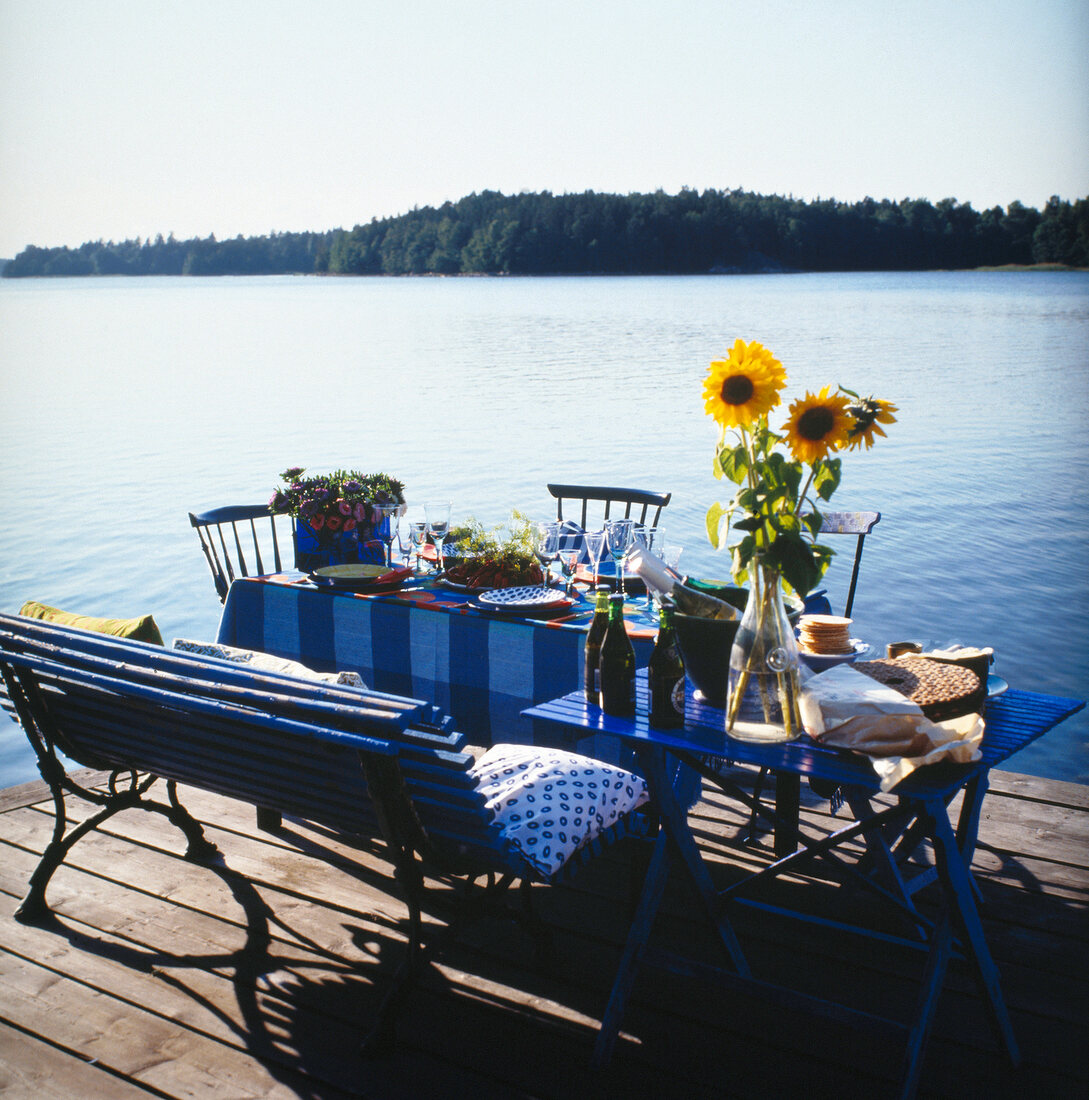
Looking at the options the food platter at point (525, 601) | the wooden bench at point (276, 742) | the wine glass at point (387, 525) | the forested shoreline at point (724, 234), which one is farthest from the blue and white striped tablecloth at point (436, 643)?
the forested shoreline at point (724, 234)

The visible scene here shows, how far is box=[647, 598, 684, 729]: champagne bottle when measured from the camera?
196 cm

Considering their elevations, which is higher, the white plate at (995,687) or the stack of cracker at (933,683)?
the stack of cracker at (933,683)

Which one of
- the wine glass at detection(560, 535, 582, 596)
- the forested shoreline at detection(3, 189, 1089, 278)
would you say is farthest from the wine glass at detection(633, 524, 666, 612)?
→ the forested shoreline at detection(3, 189, 1089, 278)

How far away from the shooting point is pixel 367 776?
2.04 metres

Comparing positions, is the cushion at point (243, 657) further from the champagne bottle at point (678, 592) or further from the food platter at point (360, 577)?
the champagne bottle at point (678, 592)

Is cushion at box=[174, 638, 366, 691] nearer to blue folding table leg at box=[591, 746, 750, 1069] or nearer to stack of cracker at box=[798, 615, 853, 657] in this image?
blue folding table leg at box=[591, 746, 750, 1069]

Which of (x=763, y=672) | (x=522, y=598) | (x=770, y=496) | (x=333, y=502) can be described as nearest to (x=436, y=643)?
(x=522, y=598)

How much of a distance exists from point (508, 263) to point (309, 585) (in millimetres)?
72915

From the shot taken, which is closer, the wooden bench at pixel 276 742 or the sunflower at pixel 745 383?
the sunflower at pixel 745 383

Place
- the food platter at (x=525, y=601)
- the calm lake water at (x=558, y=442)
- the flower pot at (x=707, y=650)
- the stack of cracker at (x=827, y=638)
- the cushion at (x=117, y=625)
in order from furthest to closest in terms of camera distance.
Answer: the calm lake water at (x=558, y=442)
the food platter at (x=525, y=601)
the cushion at (x=117, y=625)
the stack of cracker at (x=827, y=638)
the flower pot at (x=707, y=650)

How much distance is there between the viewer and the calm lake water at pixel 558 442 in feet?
24.2

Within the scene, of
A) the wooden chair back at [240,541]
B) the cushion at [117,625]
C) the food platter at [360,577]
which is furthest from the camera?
the wooden chair back at [240,541]

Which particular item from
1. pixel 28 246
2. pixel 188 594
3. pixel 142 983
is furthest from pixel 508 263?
pixel 142 983

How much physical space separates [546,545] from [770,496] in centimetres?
149
